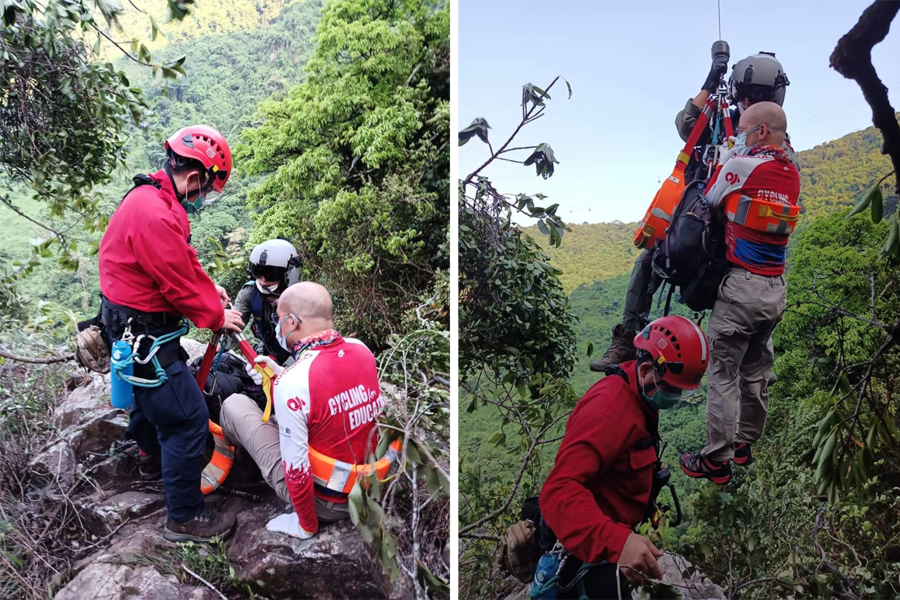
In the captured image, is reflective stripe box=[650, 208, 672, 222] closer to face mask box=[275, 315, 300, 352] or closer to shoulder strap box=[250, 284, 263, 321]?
face mask box=[275, 315, 300, 352]

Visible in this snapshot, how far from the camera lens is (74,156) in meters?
2.15

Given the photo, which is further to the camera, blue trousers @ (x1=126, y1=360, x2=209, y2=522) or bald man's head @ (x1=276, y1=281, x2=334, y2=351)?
bald man's head @ (x1=276, y1=281, x2=334, y2=351)

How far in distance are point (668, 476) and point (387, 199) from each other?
4.57 feet

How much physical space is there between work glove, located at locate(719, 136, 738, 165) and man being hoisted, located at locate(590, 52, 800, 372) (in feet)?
0.19

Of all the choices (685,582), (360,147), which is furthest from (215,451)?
(685,582)

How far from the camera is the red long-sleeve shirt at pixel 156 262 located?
73.5 inches

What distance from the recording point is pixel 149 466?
6.85 ft

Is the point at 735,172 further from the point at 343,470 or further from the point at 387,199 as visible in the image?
the point at 343,470

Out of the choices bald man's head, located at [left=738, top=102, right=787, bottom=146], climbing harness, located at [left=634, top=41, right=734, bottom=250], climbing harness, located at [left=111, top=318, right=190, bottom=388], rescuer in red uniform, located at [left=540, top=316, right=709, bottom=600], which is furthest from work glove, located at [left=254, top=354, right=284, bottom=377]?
bald man's head, located at [left=738, top=102, right=787, bottom=146]

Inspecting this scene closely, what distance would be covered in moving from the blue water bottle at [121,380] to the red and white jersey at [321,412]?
1.56 feet

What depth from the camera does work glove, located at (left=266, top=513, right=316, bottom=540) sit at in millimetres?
2016

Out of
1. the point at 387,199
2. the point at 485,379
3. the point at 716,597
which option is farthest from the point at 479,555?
the point at 387,199

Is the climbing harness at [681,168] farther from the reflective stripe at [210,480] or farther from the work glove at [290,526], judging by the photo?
the reflective stripe at [210,480]

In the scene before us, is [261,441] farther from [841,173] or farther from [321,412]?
[841,173]
